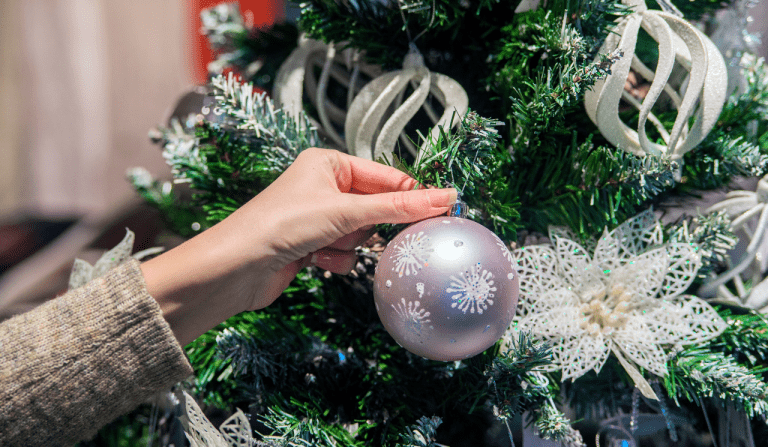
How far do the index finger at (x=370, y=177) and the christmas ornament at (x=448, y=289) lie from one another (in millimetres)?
70

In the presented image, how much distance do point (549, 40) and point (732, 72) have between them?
0.26 meters

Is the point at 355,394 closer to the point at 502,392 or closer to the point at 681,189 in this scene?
the point at 502,392

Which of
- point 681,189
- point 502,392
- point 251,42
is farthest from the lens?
point 251,42

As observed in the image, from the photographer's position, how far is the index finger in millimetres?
430

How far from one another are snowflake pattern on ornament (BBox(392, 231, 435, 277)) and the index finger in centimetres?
7

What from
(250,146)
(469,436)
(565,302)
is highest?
(250,146)

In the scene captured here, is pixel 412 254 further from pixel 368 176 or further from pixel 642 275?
pixel 642 275

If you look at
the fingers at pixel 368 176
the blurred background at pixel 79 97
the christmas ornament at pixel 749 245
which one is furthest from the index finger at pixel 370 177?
the blurred background at pixel 79 97

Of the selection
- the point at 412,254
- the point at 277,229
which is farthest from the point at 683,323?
the point at 277,229

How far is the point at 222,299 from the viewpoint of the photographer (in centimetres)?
45

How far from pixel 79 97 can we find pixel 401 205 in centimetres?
161

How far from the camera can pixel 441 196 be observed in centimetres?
39

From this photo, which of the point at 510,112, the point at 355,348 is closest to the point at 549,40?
the point at 510,112

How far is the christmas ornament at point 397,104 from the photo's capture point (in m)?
0.44
